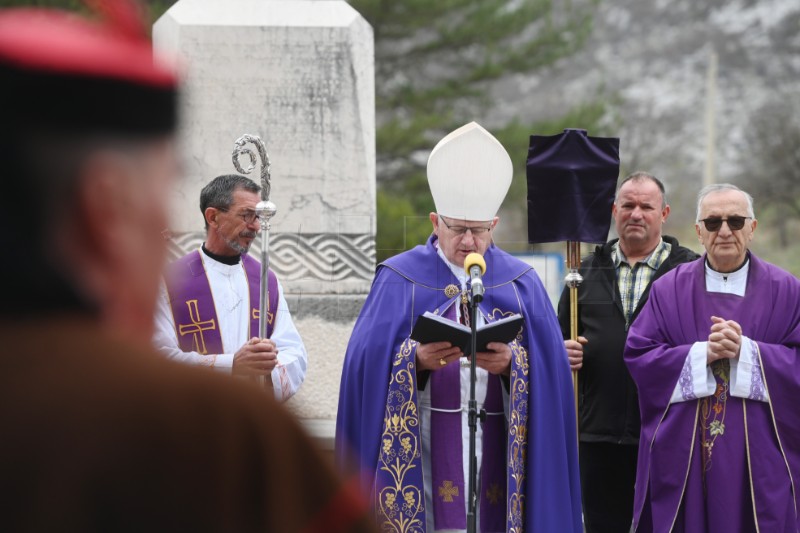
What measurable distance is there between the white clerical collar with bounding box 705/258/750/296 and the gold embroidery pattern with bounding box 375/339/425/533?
5.19 ft

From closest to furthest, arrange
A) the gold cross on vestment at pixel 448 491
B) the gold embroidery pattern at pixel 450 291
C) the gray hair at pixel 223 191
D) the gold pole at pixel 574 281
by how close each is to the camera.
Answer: the gold cross on vestment at pixel 448 491 → the gold embroidery pattern at pixel 450 291 → the gray hair at pixel 223 191 → the gold pole at pixel 574 281

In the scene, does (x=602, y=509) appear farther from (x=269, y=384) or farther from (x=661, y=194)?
(x=269, y=384)

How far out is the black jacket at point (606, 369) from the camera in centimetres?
598

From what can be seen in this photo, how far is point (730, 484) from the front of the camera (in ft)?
17.0

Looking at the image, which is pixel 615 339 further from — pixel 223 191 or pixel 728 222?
pixel 223 191

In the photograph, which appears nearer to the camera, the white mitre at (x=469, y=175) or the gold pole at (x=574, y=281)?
the white mitre at (x=469, y=175)

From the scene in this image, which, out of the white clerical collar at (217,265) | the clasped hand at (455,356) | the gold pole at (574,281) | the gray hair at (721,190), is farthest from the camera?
the gold pole at (574,281)

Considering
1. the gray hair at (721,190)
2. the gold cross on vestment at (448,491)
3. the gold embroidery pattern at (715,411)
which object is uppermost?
the gray hair at (721,190)

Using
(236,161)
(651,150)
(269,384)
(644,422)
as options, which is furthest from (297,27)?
(651,150)

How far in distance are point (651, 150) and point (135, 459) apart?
28744 mm

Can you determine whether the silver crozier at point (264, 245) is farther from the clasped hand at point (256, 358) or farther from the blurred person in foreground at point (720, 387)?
the blurred person in foreground at point (720, 387)

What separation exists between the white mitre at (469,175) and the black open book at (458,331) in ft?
2.56

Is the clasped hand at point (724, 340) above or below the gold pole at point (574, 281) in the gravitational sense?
below

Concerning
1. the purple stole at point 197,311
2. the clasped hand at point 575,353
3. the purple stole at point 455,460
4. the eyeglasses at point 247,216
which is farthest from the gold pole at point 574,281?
the eyeglasses at point 247,216
